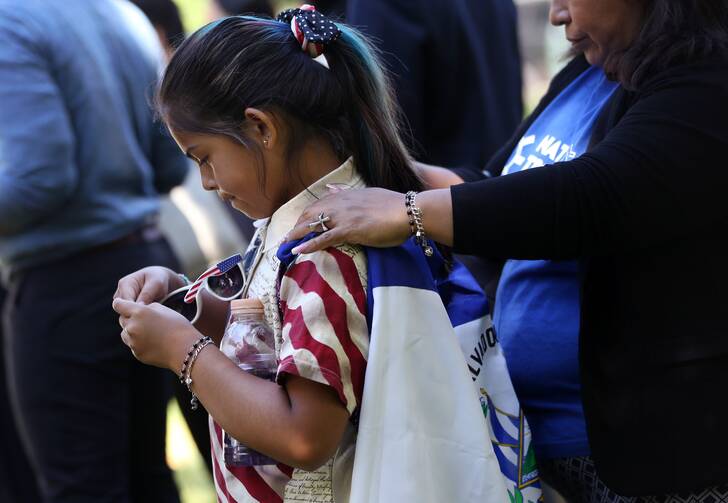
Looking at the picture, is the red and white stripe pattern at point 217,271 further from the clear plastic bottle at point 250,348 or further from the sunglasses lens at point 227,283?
the clear plastic bottle at point 250,348

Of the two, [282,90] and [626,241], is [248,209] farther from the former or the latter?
[626,241]

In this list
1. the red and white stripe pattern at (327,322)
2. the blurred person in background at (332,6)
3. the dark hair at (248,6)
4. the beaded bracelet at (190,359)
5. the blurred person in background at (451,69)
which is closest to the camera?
the red and white stripe pattern at (327,322)

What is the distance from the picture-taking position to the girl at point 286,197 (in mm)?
1581

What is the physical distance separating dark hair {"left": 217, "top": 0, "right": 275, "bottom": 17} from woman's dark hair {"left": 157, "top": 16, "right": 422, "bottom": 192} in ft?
8.93

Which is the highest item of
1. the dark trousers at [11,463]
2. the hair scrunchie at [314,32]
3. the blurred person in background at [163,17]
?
the hair scrunchie at [314,32]

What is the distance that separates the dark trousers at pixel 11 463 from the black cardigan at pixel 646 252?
291cm

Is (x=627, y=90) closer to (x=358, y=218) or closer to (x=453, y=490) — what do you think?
(x=358, y=218)

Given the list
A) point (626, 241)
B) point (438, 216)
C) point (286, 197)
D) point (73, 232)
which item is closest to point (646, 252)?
point (626, 241)

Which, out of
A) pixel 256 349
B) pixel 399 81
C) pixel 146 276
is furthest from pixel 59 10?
pixel 256 349

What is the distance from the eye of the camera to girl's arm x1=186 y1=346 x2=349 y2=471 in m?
1.57

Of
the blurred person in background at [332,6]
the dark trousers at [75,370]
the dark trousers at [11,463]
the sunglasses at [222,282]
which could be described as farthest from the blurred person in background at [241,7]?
the sunglasses at [222,282]

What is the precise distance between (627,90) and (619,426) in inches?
22.1

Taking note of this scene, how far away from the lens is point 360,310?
162 centimetres

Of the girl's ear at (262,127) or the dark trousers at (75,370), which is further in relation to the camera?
the dark trousers at (75,370)
